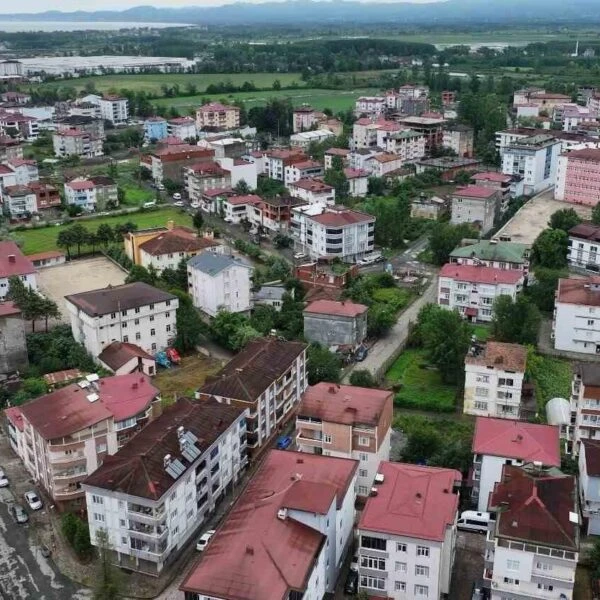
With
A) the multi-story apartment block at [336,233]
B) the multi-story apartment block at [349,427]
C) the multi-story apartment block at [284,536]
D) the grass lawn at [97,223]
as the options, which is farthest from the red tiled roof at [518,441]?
the grass lawn at [97,223]

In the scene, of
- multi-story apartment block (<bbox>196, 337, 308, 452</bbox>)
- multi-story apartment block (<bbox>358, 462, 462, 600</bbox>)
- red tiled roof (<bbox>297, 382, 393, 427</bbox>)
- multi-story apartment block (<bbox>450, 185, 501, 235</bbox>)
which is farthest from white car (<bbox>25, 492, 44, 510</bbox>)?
multi-story apartment block (<bbox>450, 185, 501, 235</bbox>)

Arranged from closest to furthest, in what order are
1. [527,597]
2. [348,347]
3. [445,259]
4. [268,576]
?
[268,576] → [527,597] → [348,347] → [445,259]

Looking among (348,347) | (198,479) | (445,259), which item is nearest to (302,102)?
(445,259)

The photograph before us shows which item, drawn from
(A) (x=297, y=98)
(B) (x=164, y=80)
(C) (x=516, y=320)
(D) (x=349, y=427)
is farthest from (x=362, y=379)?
(B) (x=164, y=80)

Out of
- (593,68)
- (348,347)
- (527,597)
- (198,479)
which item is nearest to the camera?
(527,597)

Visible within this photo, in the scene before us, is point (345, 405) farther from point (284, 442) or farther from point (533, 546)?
point (533, 546)

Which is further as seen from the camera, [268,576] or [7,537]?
[7,537]

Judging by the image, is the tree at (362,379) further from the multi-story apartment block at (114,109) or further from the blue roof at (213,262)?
the multi-story apartment block at (114,109)

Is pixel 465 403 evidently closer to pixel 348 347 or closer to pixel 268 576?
pixel 348 347
